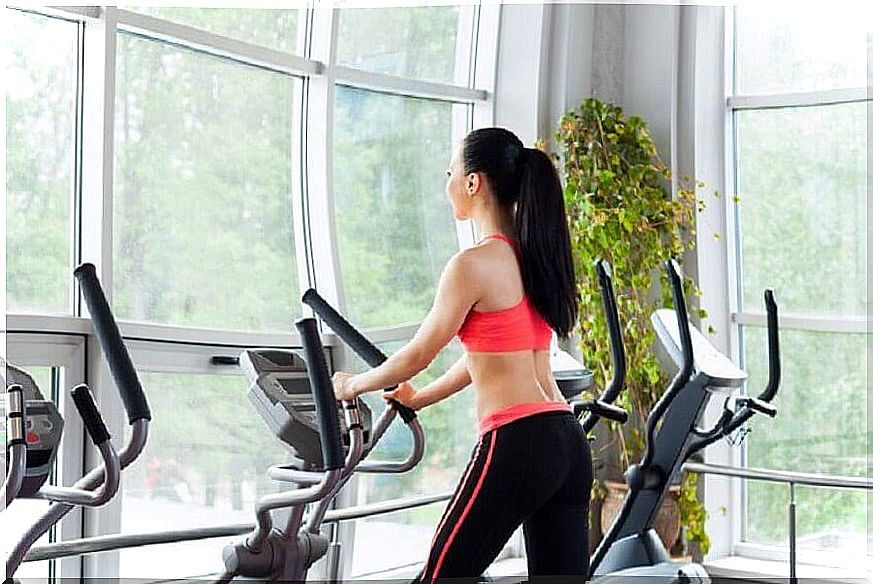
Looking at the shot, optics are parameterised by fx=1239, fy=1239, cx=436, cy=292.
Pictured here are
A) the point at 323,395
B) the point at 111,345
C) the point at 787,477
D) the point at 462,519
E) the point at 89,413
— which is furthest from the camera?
the point at 787,477

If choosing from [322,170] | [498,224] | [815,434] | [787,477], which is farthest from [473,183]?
[815,434]

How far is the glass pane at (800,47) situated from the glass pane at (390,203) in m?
1.32

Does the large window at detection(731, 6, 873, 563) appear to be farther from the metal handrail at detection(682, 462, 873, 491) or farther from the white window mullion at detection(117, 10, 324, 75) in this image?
the white window mullion at detection(117, 10, 324, 75)

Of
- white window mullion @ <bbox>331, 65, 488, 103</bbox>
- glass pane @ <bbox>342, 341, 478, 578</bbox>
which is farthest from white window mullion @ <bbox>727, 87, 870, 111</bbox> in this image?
glass pane @ <bbox>342, 341, 478, 578</bbox>

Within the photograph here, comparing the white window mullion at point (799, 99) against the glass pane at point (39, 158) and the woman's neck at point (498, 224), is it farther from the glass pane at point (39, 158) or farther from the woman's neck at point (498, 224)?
the glass pane at point (39, 158)

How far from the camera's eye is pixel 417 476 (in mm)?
4637

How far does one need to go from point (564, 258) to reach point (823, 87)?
260cm

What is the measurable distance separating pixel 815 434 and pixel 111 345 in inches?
136

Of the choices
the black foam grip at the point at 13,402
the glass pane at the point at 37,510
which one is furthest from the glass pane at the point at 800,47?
the black foam grip at the point at 13,402

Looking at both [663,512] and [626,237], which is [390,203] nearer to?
[626,237]

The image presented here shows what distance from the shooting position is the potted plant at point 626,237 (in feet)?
15.9

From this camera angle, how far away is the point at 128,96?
3.75 metres

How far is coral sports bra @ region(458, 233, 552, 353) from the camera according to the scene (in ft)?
8.89

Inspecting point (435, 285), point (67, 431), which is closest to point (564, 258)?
point (67, 431)
